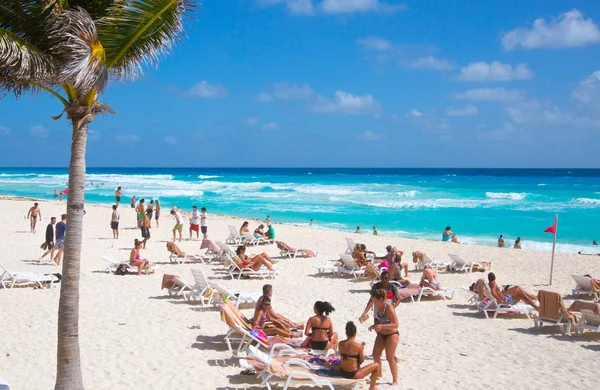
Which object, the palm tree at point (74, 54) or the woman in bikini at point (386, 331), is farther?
the woman in bikini at point (386, 331)

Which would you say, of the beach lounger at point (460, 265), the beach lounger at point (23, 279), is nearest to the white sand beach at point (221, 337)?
the beach lounger at point (460, 265)

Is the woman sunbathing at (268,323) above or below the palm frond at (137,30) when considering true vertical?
below

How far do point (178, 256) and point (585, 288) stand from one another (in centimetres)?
1055

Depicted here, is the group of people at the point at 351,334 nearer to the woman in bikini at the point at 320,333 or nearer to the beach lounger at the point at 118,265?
the woman in bikini at the point at 320,333

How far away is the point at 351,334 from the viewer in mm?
5984

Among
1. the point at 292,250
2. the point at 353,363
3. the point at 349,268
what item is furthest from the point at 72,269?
the point at 292,250

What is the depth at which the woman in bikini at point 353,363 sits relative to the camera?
6.05 metres

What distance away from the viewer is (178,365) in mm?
7156

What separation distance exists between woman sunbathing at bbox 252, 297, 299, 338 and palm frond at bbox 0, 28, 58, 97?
14.0 ft

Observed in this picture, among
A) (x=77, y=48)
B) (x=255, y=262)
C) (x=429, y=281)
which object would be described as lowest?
(x=255, y=262)

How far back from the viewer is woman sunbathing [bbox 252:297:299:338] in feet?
25.6

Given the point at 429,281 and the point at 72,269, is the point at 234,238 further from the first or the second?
the point at 72,269

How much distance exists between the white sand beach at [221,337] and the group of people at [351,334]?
53 centimetres

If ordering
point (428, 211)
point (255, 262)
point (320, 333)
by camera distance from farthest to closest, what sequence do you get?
point (428, 211)
point (255, 262)
point (320, 333)
